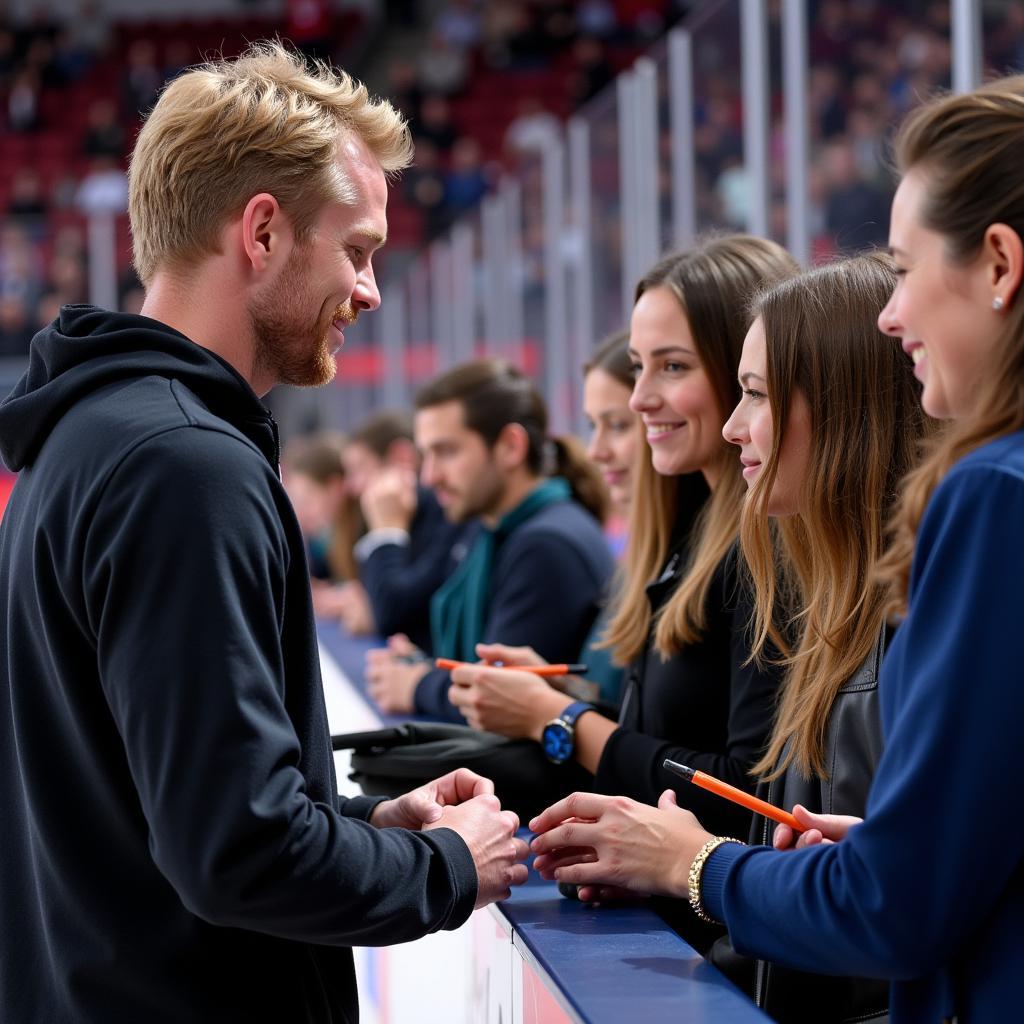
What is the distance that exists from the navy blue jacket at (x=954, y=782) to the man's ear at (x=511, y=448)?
2.63 metres

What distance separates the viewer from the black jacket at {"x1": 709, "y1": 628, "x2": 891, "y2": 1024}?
59.9 inches

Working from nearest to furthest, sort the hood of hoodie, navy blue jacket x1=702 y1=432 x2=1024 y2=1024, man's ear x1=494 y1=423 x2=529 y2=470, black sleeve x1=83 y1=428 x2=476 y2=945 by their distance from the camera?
navy blue jacket x1=702 y1=432 x2=1024 y2=1024, black sleeve x1=83 y1=428 x2=476 y2=945, the hood of hoodie, man's ear x1=494 y1=423 x2=529 y2=470

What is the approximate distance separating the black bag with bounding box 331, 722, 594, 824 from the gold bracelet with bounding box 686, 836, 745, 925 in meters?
0.66

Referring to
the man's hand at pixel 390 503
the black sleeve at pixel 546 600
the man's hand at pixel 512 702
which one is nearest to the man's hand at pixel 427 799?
the man's hand at pixel 512 702

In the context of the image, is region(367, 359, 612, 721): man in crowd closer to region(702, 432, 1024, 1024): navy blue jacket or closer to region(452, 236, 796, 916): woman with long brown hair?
region(452, 236, 796, 916): woman with long brown hair

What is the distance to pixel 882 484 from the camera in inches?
66.3

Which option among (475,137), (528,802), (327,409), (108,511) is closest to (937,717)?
(108,511)

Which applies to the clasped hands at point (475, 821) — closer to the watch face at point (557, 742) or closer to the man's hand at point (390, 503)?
the watch face at point (557, 742)

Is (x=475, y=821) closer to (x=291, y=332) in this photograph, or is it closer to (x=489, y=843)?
(x=489, y=843)

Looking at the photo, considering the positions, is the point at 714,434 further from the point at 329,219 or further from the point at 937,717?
the point at 937,717

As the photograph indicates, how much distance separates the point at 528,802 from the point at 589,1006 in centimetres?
83

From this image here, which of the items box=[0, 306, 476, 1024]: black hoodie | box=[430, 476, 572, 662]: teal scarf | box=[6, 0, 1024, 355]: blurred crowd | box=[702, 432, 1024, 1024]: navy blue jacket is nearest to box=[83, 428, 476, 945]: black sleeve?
box=[0, 306, 476, 1024]: black hoodie

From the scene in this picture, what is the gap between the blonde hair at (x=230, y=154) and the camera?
1456 millimetres

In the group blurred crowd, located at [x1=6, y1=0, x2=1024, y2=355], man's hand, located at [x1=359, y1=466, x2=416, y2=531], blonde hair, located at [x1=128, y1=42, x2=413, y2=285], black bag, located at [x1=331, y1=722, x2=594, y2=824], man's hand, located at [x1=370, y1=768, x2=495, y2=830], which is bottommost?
black bag, located at [x1=331, y1=722, x2=594, y2=824]
